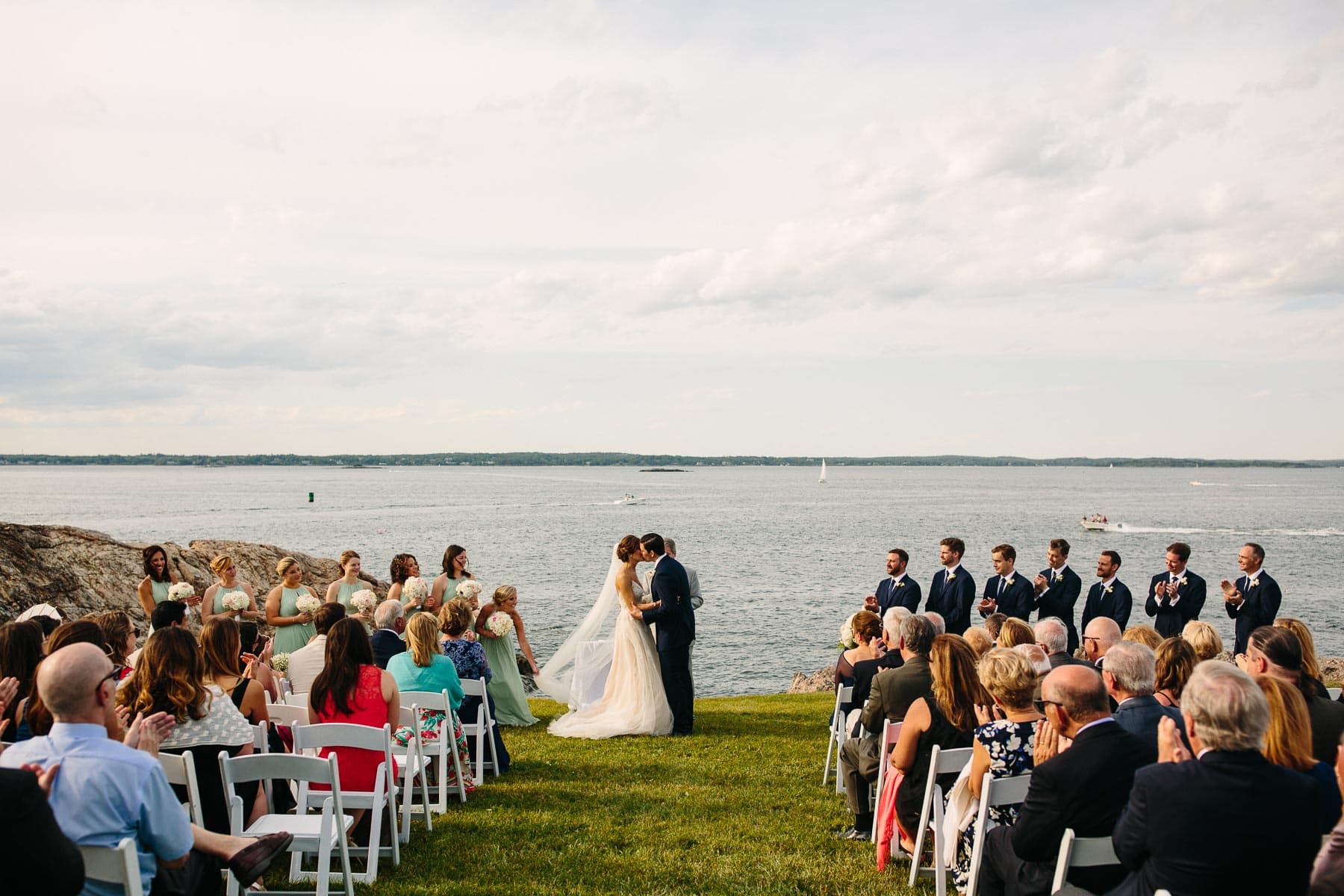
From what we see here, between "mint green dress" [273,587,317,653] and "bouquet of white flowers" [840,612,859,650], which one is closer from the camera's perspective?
"bouquet of white flowers" [840,612,859,650]

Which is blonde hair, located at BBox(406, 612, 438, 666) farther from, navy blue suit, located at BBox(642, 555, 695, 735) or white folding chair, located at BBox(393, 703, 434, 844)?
navy blue suit, located at BBox(642, 555, 695, 735)

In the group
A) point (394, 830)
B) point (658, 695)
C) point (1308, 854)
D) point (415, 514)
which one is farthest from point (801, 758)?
point (415, 514)

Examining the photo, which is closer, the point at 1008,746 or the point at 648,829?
the point at 1008,746

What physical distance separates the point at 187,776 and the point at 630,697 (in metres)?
A: 6.72

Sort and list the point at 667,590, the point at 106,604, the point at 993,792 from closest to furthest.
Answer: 1. the point at 993,792
2. the point at 667,590
3. the point at 106,604

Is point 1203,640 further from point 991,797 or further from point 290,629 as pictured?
point 290,629

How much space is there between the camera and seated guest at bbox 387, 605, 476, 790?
7.78 m

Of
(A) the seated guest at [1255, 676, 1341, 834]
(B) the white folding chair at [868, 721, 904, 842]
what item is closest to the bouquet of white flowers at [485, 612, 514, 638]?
(B) the white folding chair at [868, 721, 904, 842]

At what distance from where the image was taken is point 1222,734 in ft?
12.3

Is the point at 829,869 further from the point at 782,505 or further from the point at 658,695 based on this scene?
the point at 782,505

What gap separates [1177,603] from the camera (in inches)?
459

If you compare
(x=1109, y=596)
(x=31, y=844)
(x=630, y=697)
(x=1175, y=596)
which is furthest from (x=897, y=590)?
(x=31, y=844)

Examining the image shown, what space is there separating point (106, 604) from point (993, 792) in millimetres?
15434

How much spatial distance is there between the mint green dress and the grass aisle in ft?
9.06
